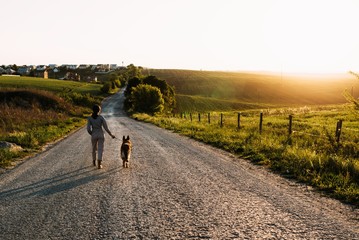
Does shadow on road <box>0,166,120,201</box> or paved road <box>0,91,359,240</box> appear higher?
paved road <box>0,91,359,240</box>

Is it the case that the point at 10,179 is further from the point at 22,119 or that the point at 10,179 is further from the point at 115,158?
the point at 22,119

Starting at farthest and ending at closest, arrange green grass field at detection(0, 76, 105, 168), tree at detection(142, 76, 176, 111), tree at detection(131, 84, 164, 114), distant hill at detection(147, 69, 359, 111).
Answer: distant hill at detection(147, 69, 359, 111), tree at detection(142, 76, 176, 111), tree at detection(131, 84, 164, 114), green grass field at detection(0, 76, 105, 168)

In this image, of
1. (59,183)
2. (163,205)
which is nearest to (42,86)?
(59,183)

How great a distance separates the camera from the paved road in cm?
583

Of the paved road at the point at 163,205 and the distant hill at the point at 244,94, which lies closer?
the paved road at the point at 163,205

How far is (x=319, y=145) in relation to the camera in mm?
15359

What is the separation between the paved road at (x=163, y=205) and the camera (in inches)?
229

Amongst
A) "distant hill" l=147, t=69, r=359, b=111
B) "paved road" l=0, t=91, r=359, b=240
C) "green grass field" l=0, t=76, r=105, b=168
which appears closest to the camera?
"paved road" l=0, t=91, r=359, b=240

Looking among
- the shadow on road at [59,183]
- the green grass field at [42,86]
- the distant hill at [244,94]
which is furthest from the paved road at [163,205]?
the green grass field at [42,86]

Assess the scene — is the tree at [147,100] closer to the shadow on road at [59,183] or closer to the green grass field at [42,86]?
the green grass field at [42,86]

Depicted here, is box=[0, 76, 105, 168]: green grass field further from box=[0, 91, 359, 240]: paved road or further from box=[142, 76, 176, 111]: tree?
box=[142, 76, 176, 111]: tree

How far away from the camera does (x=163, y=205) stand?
7.31 m

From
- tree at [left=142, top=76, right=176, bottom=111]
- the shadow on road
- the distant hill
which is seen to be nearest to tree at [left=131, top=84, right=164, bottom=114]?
tree at [left=142, top=76, right=176, bottom=111]

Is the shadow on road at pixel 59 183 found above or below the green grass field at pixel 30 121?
above
